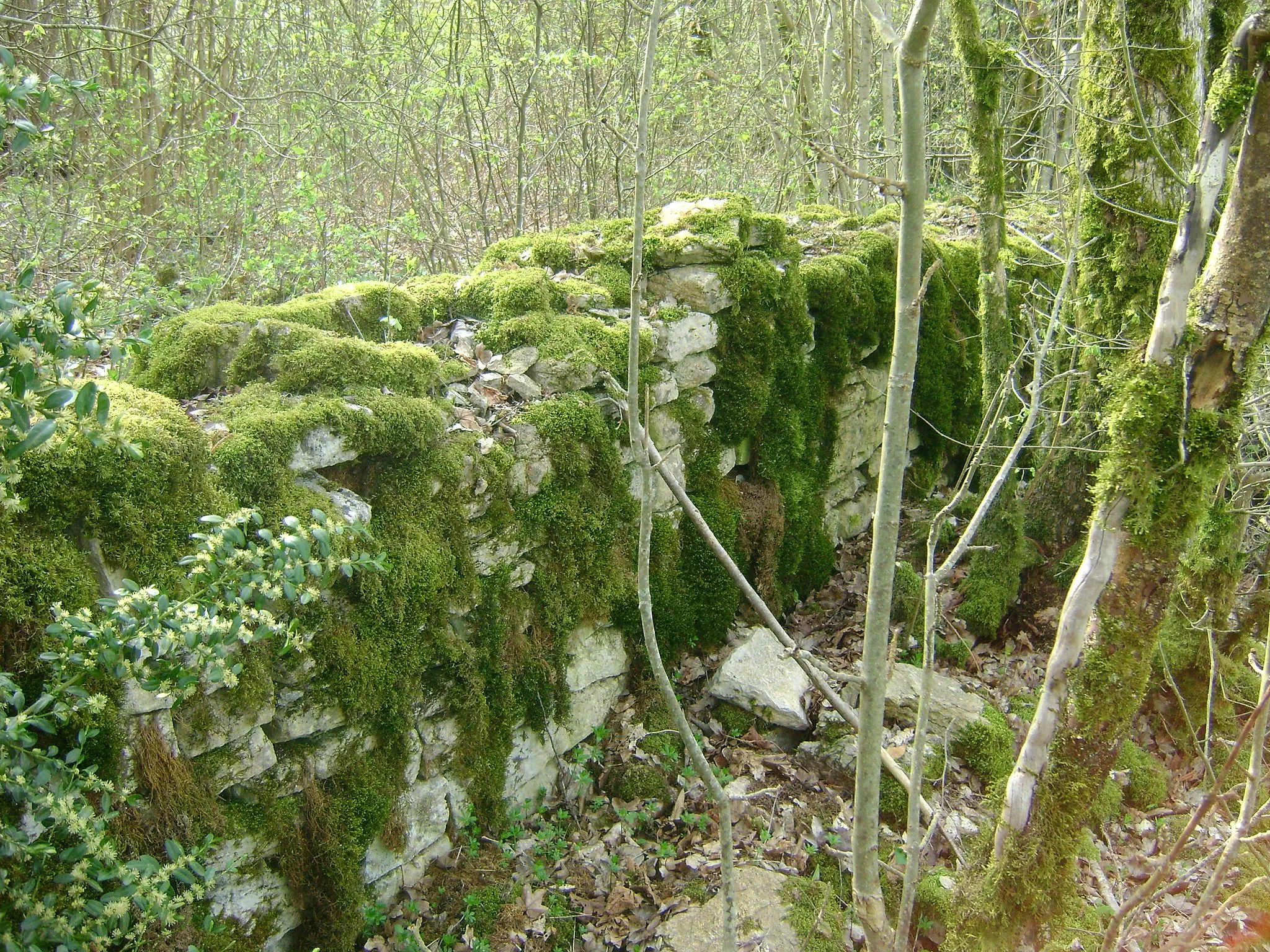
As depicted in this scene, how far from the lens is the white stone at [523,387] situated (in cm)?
392

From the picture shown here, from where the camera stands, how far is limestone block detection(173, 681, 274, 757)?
2510 mm

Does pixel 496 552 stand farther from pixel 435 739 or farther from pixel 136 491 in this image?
pixel 136 491

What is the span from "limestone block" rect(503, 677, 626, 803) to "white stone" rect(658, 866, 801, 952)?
886 mm

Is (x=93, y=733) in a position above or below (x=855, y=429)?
above

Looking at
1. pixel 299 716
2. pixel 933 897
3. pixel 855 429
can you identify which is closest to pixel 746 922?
pixel 933 897

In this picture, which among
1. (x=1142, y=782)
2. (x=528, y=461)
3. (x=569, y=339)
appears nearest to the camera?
(x=528, y=461)

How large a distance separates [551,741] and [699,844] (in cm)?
83

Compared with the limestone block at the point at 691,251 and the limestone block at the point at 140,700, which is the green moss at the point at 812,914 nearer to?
the limestone block at the point at 140,700

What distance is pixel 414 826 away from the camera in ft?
10.9

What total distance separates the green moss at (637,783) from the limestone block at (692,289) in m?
2.54

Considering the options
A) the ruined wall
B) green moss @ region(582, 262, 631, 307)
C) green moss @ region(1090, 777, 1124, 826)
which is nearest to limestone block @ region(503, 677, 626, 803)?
the ruined wall

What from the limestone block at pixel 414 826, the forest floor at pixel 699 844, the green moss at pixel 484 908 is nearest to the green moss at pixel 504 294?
the forest floor at pixel 699 844

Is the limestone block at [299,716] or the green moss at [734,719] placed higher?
the limestone block at [299,716]

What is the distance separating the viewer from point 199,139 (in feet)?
22.3
